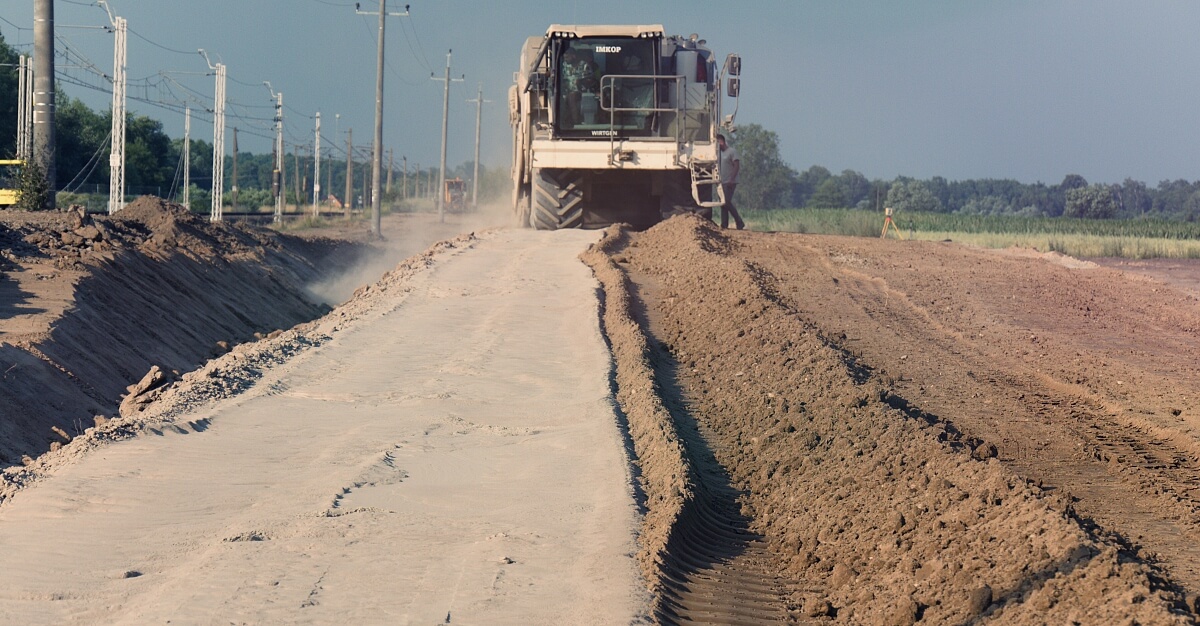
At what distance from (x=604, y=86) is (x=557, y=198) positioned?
8.28ft

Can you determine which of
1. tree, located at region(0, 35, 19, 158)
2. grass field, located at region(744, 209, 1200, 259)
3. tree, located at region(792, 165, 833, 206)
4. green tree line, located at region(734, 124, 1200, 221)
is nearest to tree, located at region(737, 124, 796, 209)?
green tree line, located at region(734, 124, 1200, 221)

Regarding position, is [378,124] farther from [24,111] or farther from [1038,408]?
[1038,408]

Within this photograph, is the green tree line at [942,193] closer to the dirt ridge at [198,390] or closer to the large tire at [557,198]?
the large tire at [557,198]

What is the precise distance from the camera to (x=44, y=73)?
21.6 metres

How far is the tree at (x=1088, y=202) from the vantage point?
106869 millimetres

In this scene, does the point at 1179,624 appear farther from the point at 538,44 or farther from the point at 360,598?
the point at 538,44

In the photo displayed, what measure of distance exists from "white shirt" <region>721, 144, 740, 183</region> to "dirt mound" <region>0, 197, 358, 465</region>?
9.00 meters

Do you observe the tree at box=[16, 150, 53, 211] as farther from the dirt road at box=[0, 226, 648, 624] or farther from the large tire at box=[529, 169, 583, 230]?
the dirt road at box=[0, 226, 648, 624]

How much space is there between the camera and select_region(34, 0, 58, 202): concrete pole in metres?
21.6

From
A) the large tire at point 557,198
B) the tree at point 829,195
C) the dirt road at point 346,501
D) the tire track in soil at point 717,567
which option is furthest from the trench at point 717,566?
the tree at point 829,195

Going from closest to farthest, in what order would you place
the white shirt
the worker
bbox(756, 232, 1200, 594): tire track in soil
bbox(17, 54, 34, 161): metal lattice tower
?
bbox(756, 232, 1200, 594): tire track in soil
the worker
the white shirt
bbox(17, 54, 34, 161): metal lattice tower

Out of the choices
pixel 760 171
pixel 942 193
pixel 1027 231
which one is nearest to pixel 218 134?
pixel 1027 231

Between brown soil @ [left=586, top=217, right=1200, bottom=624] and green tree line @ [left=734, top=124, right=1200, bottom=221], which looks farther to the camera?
green tree line @ [left=734, top=124, right=1200, bottom=221]

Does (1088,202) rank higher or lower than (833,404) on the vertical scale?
higher
